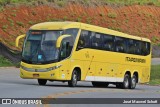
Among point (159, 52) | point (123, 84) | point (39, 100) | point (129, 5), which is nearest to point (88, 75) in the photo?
point (123, 84)

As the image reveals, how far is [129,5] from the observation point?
3374 inches

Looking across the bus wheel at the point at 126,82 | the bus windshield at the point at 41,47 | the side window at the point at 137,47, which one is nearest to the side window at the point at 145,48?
the side window at the point at 137,47

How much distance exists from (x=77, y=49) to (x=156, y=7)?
60.1 meters

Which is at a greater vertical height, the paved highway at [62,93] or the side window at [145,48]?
the side window at [145,48]

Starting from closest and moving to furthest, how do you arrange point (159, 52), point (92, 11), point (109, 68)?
point (109, 68) < point (159, 52) < point (92, 11)

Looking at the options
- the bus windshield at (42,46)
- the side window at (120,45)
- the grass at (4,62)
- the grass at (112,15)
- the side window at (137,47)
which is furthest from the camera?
the grass at (112,15)

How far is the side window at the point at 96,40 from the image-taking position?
31.7m

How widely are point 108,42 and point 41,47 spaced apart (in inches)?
206

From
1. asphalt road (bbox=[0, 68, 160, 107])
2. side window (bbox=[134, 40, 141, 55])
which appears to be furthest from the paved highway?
side window (bbox=[134, 40, 141, 55])

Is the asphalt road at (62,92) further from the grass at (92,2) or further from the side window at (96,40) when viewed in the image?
the grass at (92,2)

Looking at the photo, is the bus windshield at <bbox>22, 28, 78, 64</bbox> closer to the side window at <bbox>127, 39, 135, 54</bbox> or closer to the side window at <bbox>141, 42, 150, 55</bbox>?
the side window at <bbox>127, 39, 135, 54</bbox>

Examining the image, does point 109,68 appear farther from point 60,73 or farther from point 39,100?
point 39,100

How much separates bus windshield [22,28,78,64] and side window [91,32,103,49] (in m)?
1.81

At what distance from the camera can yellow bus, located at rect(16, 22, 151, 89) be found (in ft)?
96.7
